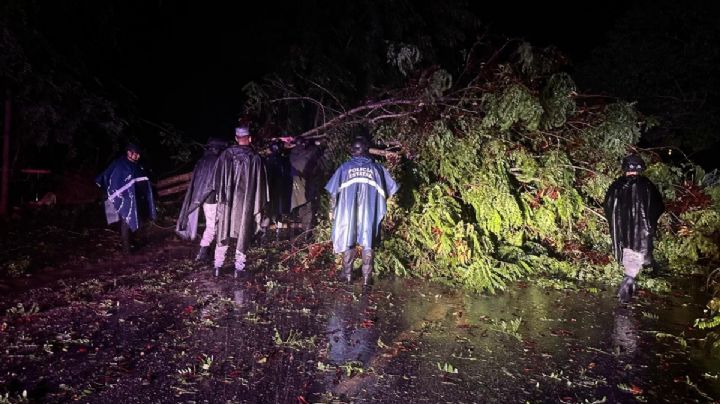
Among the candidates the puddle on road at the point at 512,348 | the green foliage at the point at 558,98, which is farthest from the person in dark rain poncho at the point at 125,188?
the green foliage at the point at 558,98

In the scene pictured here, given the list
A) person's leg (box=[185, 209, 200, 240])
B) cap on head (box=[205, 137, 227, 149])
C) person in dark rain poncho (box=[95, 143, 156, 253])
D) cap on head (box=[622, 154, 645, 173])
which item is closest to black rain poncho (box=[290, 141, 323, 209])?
cap on head (box=[205, 137, 227, 149])

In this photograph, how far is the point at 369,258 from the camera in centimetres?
696

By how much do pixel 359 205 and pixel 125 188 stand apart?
391 cm

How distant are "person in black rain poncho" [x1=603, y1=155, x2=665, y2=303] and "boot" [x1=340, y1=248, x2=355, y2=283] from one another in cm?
353

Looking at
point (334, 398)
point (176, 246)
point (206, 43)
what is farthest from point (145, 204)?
point (206, 43)

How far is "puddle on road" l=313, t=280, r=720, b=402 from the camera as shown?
4090 mm

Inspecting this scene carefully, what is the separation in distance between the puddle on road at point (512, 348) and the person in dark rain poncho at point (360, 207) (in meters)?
0.60

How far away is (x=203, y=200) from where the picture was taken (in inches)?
277

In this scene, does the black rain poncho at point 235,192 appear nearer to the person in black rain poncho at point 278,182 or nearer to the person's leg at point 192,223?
the person's leg at point 192,223

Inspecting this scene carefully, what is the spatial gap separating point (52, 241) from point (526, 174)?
808cm

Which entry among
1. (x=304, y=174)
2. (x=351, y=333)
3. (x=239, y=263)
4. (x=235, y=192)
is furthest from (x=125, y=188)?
(x=351, y=333)

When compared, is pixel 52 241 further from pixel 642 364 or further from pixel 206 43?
pixel 642 364

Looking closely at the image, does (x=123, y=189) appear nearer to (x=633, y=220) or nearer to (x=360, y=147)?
(x=360, y=147)

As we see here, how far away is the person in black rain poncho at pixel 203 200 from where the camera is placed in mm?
7039
